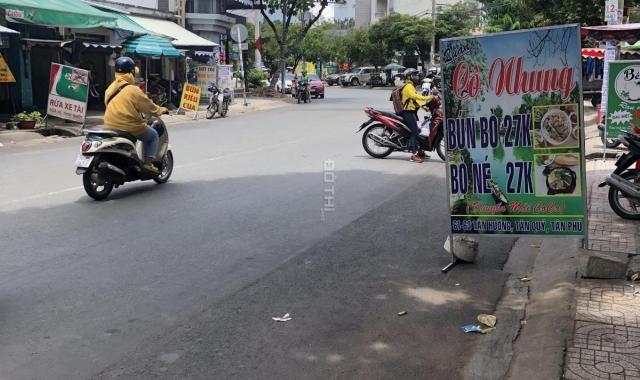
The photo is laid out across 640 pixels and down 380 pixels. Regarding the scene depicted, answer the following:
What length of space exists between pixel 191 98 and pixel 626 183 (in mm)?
17712

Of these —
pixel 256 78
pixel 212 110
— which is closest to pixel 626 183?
pixel 212 110

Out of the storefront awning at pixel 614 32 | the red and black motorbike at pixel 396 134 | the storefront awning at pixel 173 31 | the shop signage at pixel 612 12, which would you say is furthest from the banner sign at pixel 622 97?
the storefront awning at pixel 173 31

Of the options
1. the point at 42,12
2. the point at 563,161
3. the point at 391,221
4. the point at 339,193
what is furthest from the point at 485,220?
the point at 42,12

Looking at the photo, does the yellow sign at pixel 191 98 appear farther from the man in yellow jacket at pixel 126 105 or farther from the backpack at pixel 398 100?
the man in yellow jacket at pixel 126 105

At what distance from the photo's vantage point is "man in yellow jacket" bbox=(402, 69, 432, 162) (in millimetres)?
11906

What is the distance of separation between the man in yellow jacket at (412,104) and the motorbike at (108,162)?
496 cm

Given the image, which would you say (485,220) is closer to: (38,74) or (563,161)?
(563,161)

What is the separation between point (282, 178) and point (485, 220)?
5.12 meters

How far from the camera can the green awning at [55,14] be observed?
15.4 meters

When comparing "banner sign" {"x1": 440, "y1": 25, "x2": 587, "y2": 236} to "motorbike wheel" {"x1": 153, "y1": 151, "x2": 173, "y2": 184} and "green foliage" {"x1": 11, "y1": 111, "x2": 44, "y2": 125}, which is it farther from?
"green foliage" {"x1": 11, "y1": 111, "x2": 44, "y2": 125}

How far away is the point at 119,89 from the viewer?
29.0 ft

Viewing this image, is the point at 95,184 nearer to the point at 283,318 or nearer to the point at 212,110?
the point at 283,318

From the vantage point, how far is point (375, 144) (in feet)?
41.5

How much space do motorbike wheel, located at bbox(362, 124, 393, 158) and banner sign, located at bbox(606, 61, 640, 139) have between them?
3.85m
